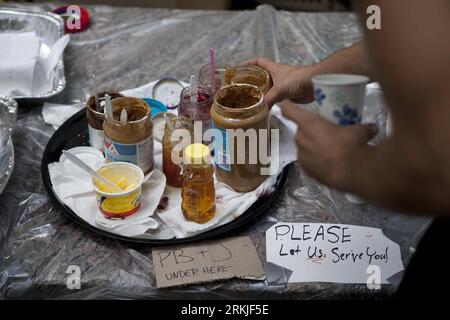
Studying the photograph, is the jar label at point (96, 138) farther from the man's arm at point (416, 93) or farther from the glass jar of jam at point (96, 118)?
the man's arm at point (416, 93)

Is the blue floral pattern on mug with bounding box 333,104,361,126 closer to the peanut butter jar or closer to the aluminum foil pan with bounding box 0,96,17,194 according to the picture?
the peanut butter jar

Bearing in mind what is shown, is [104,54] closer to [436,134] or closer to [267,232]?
[267,232]

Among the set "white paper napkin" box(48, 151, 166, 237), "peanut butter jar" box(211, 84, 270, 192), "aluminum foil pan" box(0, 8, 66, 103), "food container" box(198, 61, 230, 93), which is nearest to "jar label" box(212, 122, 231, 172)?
"peanut butter jar" box(211, 84, 270, 192)

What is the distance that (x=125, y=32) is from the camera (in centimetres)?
Answer: 142

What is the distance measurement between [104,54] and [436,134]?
982mm

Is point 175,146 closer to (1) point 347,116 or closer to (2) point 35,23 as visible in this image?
(1) point 347,116

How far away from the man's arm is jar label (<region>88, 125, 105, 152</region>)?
0.58 m

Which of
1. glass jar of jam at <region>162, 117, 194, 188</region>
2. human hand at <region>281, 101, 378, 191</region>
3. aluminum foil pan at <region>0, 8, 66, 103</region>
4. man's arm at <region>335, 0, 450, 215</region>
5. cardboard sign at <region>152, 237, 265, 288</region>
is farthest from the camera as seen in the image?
aluminum foil pan at <region>0, 8, 66, 103</region>

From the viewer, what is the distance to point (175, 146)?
37.8 inches

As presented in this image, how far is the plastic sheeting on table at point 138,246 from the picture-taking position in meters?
0.85

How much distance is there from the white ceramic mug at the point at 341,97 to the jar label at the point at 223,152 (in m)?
0.22

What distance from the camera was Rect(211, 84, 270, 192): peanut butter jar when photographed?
0.90 metres

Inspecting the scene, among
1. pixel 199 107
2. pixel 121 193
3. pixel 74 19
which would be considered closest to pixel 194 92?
pixel 199 107

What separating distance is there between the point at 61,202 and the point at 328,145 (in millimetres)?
490
